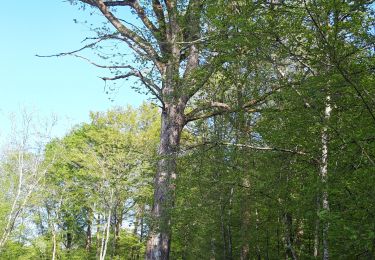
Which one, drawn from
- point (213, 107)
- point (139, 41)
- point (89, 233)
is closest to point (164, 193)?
point (213, 107)

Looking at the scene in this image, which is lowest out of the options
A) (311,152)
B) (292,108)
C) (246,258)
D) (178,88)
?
(246,258)

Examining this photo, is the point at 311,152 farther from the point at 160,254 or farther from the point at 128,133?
the point at 128,133

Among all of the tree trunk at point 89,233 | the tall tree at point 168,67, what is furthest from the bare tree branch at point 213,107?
the tree trunk at point 89,233

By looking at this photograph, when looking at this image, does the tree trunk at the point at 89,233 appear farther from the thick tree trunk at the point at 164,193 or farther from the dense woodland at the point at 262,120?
the thick tree trunk at the point at 164,193

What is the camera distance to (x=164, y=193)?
355 inches

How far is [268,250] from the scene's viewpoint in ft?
47.9

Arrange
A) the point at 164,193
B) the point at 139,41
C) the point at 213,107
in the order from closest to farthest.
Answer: the point at 164,193 < the point at 139,41 < the point at 213,107

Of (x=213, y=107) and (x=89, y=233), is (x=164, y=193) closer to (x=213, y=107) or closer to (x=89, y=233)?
(x=213, y=107)

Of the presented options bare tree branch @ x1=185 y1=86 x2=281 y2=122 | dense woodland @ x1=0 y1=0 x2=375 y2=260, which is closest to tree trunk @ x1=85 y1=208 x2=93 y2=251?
dense woodland @ x1=0 y1=0 x2=375 y2=260

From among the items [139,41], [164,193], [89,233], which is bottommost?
[89,233]

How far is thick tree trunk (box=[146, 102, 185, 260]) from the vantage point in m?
8.76

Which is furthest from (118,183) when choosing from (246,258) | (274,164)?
(274,164)

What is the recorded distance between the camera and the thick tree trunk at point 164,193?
28.7ft

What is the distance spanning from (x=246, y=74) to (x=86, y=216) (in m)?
23.5
